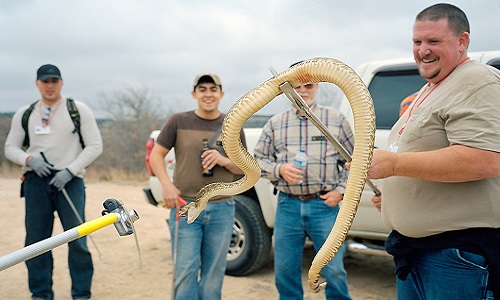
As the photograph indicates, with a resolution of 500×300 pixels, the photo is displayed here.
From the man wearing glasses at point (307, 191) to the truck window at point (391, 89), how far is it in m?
1.15

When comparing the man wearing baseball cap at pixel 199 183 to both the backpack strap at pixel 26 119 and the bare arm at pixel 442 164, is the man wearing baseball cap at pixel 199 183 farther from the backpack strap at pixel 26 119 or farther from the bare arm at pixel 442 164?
the bare arm at pixel 442 164

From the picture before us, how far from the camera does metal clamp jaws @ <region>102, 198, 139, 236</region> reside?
1850 millimetres

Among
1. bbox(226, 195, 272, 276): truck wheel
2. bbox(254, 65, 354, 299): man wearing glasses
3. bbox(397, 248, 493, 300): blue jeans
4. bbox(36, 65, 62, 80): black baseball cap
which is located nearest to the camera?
bbox(397, 248, 493, 300): blue jeans

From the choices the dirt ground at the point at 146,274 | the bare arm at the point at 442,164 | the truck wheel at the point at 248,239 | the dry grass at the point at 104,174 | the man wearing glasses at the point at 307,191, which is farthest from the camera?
the dry grass at the point at 104,174

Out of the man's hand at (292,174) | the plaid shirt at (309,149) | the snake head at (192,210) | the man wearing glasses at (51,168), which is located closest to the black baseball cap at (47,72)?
the man wearing glasses at (51,168)

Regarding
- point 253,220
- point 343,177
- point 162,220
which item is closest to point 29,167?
point 253,220

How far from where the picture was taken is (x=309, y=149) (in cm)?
403

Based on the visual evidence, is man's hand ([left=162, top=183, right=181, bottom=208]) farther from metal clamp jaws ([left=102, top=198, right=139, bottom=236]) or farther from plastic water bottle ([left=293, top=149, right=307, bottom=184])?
metal clamp jaws ([left=102, top=198, right=139, bottom=236])

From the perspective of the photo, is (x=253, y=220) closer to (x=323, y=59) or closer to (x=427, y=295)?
(x=427, y=295)

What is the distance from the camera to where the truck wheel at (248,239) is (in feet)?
18.4

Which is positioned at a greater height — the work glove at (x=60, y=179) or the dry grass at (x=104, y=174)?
the work glove at (x=60, y=179)

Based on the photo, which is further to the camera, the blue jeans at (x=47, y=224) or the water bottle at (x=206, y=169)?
the blue jeans at (x=47, y=224)

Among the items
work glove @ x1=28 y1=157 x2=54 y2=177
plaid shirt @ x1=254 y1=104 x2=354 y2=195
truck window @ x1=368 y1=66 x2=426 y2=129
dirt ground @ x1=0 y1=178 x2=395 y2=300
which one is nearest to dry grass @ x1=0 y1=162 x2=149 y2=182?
dirt ground @ x1=0 y1=178 x2=395 y2=300

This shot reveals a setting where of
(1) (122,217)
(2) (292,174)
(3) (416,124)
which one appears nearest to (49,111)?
(2) (292,174)
